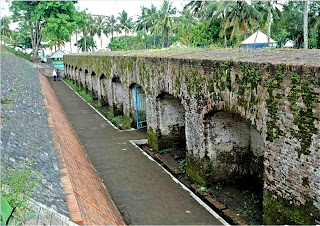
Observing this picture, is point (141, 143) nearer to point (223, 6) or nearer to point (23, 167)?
point (23, 167)

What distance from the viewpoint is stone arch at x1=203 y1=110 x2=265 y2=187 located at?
346 inches

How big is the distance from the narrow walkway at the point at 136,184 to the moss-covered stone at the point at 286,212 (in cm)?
117

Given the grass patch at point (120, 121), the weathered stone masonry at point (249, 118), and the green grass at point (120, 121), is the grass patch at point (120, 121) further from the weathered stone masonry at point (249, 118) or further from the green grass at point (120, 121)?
the weathered stone masonry at point (249, 118)

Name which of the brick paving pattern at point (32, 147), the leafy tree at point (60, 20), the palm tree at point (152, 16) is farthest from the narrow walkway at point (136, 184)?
the palm tree at point (152, 16)

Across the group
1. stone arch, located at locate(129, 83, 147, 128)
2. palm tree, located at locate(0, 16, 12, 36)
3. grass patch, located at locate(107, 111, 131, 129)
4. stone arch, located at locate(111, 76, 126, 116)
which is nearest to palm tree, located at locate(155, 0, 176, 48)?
palm tree, located at locate(0, 16, 12, 36)

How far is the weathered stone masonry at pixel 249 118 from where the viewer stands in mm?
5801

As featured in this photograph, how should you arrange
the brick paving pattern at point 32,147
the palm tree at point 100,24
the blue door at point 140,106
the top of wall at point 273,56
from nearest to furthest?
the brick paving pattern at point 32,147
the top of wall at point 273,56
the blue door at point 140,106
the palm tree at point 100,24

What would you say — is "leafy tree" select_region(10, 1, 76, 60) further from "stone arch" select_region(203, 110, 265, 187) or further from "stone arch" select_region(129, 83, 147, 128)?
"stone arch" select_region(203, 110, 265, 187)

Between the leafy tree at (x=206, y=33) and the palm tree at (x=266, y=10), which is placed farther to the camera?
the leafy tree at (x=206, y=33)

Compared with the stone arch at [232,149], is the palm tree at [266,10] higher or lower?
higher

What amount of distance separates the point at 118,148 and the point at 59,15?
24.9 m

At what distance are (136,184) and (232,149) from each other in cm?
261

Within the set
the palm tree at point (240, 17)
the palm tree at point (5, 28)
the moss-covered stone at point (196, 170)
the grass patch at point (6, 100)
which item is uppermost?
the palm tree at point (5, 28)

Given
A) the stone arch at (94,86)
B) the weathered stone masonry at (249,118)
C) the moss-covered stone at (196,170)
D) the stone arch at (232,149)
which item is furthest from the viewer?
the stone arch at (94,86)
